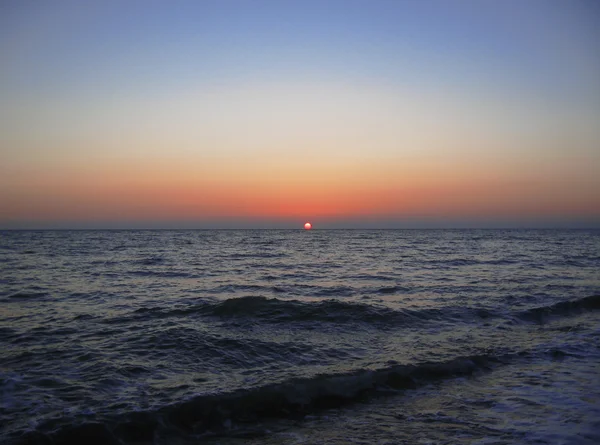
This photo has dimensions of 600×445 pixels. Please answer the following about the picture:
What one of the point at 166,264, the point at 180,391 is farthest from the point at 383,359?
the point at 166,264

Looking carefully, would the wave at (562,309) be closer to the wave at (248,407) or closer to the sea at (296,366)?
the sea at (296,366)

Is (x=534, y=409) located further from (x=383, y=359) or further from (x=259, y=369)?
(x=259, y=369)

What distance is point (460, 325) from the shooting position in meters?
14.0

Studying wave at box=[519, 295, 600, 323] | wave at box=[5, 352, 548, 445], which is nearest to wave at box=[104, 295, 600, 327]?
wave at box=[519, 295, 600, 323]

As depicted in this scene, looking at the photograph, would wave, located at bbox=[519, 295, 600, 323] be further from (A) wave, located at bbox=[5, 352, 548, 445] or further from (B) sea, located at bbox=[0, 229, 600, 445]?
(A) wave, located at bbox=[5, 352, 548, 445]

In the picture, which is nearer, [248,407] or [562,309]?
[248,407]

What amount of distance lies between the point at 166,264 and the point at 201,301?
51.9 feet

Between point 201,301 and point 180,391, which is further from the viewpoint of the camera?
point 201,301

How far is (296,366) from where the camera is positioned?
9672mm

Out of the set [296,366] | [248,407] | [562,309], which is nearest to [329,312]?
[296,366]

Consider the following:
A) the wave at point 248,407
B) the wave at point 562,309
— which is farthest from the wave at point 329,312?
the wave at point 248,407

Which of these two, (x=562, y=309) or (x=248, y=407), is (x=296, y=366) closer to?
(x=248, y=407)

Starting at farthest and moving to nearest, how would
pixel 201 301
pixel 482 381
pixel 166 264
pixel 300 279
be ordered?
pixel 166 264, pixel 300 279, pixel 201 301, pixel 482 381

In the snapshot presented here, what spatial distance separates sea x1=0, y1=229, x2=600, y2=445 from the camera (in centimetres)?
669
